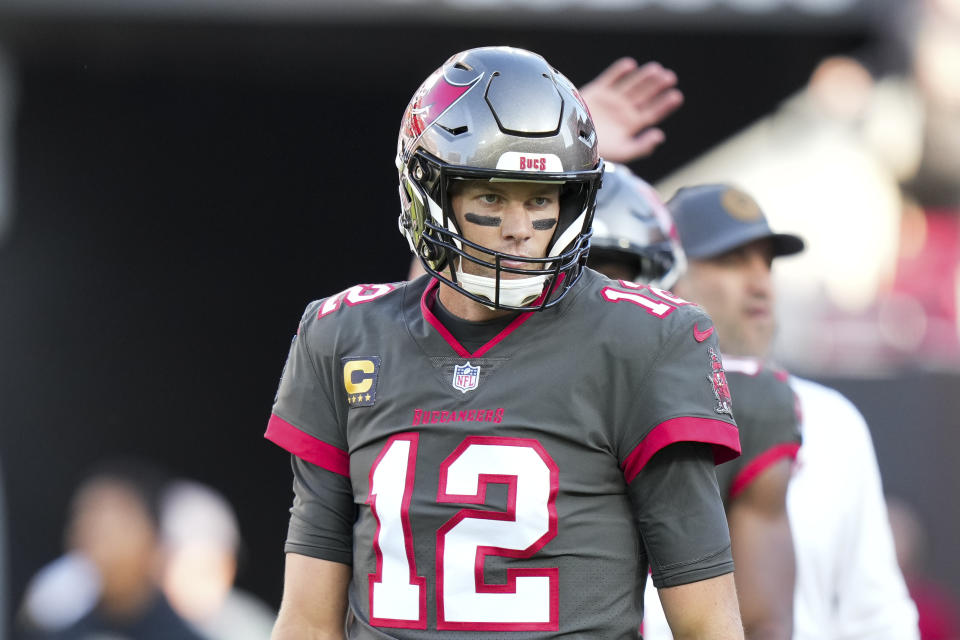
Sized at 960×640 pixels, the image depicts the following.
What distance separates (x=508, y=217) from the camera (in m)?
2.32

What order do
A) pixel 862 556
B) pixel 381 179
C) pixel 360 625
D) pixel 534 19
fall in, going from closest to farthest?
pixel 360 625 → pixel 862 556 → pixel 534 19 → pixel 381 179

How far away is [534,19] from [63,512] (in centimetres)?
386

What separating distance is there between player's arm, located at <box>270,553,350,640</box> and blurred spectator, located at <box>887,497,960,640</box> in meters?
5.09

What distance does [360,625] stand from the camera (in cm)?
235

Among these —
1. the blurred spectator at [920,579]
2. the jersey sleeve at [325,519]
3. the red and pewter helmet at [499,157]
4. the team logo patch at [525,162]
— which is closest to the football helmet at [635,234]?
the red and pewter helmet at [499,157]

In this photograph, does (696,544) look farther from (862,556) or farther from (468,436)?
(862,556)

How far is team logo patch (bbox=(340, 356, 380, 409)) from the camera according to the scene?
2.36 meters

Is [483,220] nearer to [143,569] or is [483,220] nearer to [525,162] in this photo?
[525,162]

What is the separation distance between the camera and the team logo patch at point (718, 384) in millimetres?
2256

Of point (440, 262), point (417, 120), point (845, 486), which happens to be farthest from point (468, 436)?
point (845, 486)

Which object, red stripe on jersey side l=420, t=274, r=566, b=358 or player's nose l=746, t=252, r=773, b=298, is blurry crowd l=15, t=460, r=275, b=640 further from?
red stripe on jersey side l=420, t=274, r=566, b=358

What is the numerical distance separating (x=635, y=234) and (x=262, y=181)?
4.93 meters

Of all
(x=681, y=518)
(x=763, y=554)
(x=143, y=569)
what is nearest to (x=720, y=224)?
(x=763, y=554)

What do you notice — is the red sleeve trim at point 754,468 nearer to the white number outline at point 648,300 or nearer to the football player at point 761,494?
the football player at point 761,494
